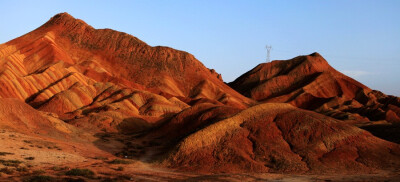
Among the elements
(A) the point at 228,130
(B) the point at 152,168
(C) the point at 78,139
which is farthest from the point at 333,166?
(C) the point at 78,139

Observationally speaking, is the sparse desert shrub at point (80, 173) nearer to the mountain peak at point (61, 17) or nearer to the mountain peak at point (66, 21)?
the mountain peak at point (66, 21)

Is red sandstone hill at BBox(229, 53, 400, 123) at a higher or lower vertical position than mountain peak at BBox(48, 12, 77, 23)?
lower

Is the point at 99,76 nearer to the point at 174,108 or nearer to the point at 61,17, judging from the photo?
the point at 174,108

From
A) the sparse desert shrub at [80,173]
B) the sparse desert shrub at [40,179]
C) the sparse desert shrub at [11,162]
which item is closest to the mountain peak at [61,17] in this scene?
the sparse desert shrub at [11,162]

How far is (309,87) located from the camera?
5251 inches

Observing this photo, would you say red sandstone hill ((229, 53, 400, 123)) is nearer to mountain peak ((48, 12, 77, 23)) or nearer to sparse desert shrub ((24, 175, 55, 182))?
mountain peak ((48, 12, 77, 23))

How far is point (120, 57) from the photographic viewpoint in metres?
119

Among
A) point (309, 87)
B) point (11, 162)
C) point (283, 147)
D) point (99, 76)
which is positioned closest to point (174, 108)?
point (99, 76)

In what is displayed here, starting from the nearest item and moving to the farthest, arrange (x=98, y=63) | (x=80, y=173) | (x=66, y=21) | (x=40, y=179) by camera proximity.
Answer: (x=40, y=179) → (x=80, y=173) → (x=98, y=63) → (x=66, y=21)

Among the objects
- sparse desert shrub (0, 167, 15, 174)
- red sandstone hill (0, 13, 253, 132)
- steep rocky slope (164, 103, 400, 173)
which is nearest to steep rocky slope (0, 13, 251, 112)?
red sandstone hill (0, 13, 253, 132)

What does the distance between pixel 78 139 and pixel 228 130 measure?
61.1 feet

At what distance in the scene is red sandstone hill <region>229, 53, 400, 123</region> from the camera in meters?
115

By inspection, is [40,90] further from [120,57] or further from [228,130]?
[228,130]

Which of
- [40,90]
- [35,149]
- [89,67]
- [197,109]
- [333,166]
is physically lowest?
[333,166]
